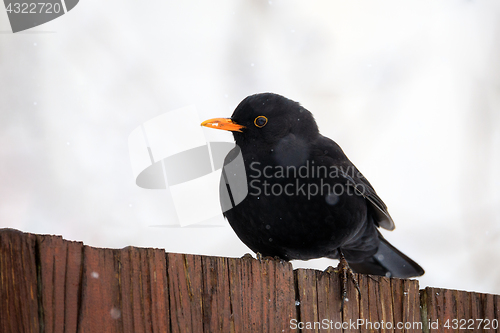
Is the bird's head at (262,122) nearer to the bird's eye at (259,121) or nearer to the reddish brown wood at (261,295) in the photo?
the bird's eye at (259,121)

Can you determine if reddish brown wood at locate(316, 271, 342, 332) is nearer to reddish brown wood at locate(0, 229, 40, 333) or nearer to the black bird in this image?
the black bird

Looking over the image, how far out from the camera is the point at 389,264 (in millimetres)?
4270

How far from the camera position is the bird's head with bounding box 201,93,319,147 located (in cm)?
382

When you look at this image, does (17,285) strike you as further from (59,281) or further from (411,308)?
(411,308)

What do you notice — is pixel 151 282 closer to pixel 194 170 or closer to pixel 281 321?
pixel 281 321

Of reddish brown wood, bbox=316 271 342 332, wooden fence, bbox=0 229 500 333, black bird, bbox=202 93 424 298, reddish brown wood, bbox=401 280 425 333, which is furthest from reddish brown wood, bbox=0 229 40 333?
black bird, bbox=202 93 424 298

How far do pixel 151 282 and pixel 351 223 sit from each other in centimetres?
211

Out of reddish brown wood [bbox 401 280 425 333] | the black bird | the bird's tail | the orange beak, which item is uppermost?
the orange beak

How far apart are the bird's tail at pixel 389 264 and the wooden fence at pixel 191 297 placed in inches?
54.4

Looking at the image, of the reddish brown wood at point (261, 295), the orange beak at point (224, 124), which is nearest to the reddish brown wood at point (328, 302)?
the reddish brown wood at point (261, 295)

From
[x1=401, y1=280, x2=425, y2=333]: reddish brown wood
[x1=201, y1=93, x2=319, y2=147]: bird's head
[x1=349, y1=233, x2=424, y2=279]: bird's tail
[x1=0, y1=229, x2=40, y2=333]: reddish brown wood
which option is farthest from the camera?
[x1=349, y1=233, x2=424, y2=279]: bird's tail

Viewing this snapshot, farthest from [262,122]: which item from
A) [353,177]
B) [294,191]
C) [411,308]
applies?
[411,308]

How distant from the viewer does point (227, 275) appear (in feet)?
6.88

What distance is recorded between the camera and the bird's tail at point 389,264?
4.12 metres
